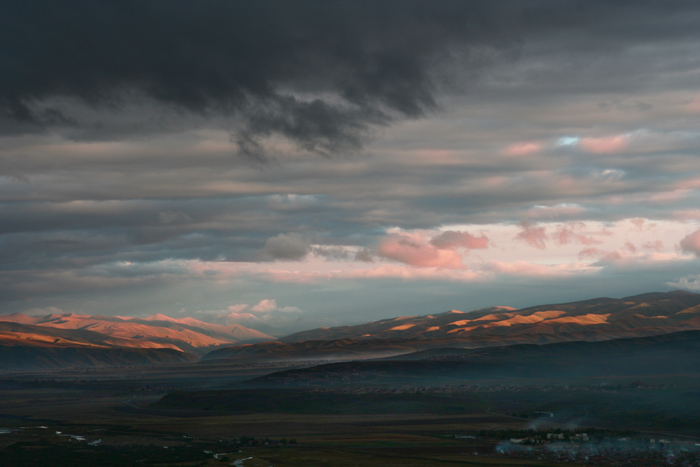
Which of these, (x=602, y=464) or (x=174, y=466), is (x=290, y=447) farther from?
(x=602, y=464)

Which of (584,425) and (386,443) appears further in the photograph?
(584,425)

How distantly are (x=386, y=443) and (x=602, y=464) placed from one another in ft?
155

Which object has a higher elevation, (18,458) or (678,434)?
(18,458)

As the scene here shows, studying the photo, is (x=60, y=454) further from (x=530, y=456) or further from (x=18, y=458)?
(x=530, y=456)

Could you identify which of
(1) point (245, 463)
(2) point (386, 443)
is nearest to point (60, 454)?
(1) point (245, 463)

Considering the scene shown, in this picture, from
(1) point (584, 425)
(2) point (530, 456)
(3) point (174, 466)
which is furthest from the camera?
(1) point (584, 425)

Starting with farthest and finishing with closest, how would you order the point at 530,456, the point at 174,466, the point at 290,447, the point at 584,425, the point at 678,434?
the point at 584,425 → the point at 678,434 → the point at 290,447 → the point at 530,456 → the point at 174,466

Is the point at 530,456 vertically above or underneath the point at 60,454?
underneath

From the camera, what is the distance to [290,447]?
153m

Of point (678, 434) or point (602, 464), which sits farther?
point (678, 434)

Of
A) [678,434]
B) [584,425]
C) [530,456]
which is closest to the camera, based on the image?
[530,456]

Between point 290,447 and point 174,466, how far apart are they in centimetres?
3154

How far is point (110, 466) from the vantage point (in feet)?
429

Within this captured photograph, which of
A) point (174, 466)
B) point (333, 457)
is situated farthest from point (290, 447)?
point (174, 466)
